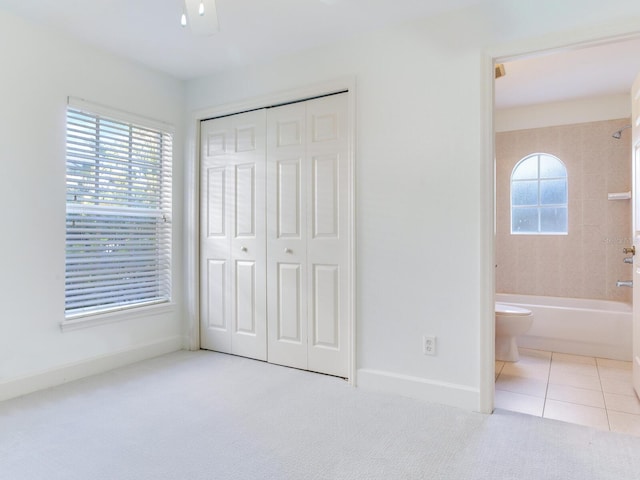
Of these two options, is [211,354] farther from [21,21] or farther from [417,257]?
[21,21]

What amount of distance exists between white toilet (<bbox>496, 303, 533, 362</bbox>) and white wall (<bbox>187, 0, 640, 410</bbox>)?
107cm

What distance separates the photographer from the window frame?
2.76 m

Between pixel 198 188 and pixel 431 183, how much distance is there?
207 centimetres

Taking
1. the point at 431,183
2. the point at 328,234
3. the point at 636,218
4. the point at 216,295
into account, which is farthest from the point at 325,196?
the point at 636,218

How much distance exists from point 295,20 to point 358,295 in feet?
6.00

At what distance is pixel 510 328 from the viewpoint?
10.6 feet

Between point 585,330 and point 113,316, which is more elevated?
point 113,316

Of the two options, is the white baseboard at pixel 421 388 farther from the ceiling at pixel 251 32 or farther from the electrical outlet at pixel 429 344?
the ceiling at pixel 251 32

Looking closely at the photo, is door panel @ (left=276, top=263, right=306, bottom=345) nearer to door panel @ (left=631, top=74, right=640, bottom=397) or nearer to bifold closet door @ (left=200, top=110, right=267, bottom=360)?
bifold closet door @ (left=200, top=110, right=267, bottom=360)

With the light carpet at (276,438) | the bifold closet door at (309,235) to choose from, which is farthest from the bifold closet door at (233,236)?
the light carpet at (276,438)

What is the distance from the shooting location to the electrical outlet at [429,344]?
8.02ft

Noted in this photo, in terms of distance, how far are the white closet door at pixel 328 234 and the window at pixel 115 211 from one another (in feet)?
4.47

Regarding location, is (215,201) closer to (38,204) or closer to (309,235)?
(309,235)

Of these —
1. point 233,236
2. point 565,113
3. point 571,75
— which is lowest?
point 233,236
